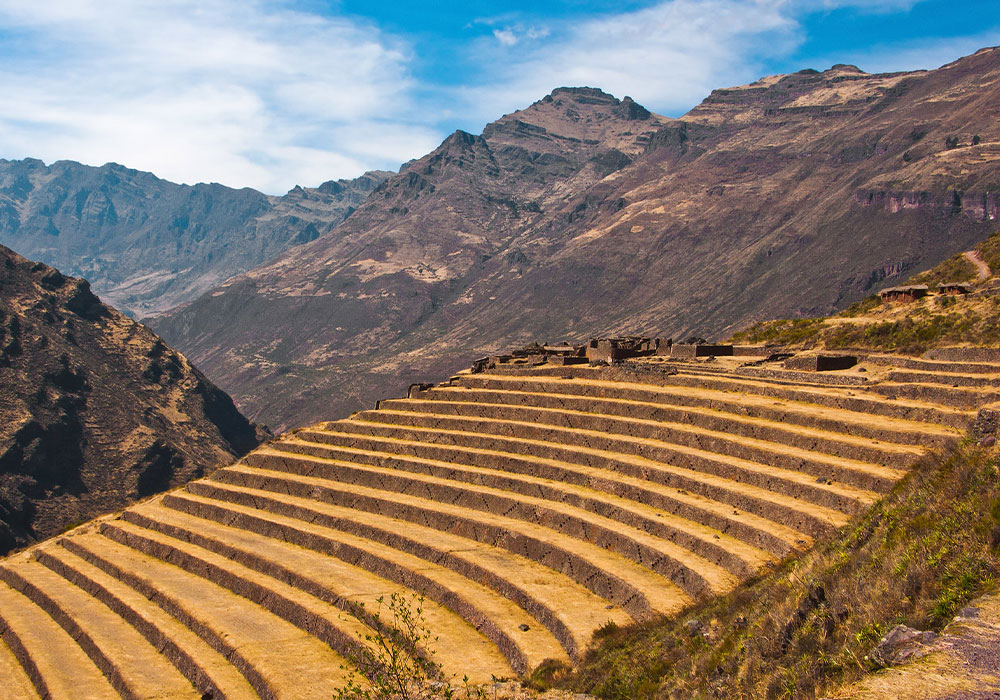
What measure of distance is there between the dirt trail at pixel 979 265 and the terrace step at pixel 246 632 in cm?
4598

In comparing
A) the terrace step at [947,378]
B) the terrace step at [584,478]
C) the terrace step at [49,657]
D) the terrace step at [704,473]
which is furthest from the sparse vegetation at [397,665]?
the terrace step at [947,378]

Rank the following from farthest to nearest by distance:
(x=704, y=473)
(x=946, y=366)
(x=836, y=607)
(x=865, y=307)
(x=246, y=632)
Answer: (x=865, y=307), (x=946, y=366), (x=704, y=473), (x=246, y=632), (x=836, y=607)

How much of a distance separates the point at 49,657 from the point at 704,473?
53.6 ft

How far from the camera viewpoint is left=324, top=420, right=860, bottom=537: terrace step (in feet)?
50.8

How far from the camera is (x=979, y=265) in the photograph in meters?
56.8

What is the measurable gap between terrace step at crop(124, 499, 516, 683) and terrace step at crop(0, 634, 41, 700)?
5612 mm

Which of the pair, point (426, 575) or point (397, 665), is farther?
point (426, 575)

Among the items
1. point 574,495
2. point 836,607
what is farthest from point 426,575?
point 836,607

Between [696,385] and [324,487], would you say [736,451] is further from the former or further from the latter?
[324,487]

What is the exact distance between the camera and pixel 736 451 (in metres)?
19.6

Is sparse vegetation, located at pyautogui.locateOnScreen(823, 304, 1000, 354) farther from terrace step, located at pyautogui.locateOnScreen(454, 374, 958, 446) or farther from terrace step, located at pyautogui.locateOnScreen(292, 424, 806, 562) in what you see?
terrace step, located at pyautogui.locateOnScreen(292, 424, 806, 562)

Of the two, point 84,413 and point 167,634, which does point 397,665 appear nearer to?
point 167,634

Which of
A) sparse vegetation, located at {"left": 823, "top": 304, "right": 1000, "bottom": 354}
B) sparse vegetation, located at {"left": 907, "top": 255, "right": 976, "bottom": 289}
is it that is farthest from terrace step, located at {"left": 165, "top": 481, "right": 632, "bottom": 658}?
sparse vegetation, located at {"left": 907, "top": 255, "right": 976, "bottom": 289}

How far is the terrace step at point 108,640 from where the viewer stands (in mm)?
16938
